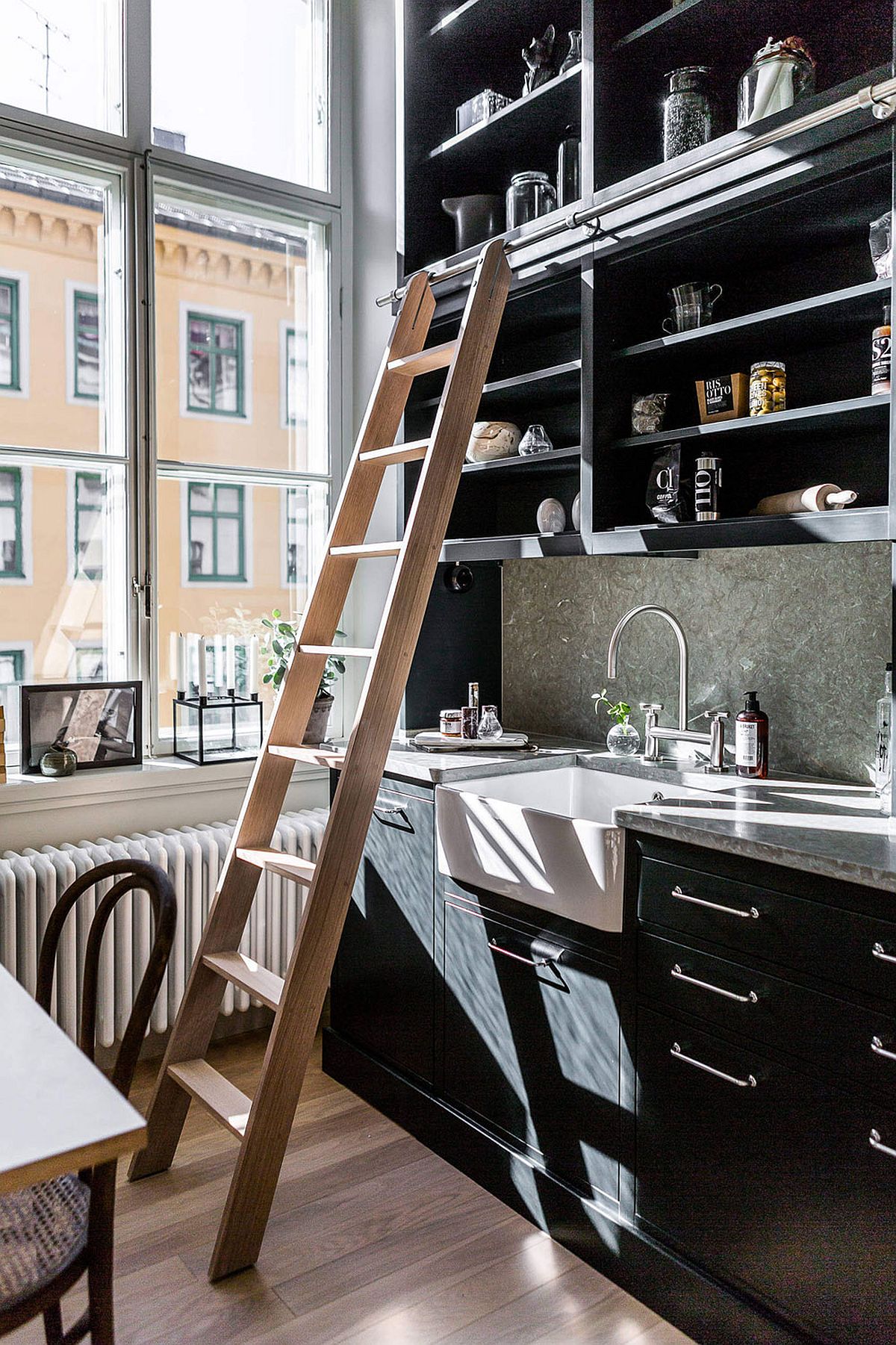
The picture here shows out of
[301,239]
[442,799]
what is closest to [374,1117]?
[442,799]

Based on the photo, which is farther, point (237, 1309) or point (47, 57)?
point (47, 57)

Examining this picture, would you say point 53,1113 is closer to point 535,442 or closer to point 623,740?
point 623,740

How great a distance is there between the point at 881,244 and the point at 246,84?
224 centimetres

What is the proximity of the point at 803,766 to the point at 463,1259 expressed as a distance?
1.34 m

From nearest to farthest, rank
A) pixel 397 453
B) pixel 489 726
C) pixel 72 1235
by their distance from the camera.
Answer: pixel 72 1235
pixel 397 453
pixel 489 726

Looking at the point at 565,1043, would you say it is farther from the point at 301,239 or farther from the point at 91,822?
the point at 301,239

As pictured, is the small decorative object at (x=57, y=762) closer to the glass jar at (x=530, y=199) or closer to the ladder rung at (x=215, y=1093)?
the ladder rung at (x=215, y=1093)

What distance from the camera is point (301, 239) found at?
3.29 meters

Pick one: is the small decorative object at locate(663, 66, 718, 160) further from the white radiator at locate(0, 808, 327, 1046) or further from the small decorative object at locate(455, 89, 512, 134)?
the white radiator at locate(0, 808, 327, 1046)

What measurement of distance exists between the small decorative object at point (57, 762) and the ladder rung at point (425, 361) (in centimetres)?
141

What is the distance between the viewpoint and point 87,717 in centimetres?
281

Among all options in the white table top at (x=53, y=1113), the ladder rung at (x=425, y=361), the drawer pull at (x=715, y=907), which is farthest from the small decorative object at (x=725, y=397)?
the white table top at (x=53, y=1113)

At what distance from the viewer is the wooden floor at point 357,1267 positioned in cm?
182

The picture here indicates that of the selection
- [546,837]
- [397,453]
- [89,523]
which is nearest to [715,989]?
[546,837]
